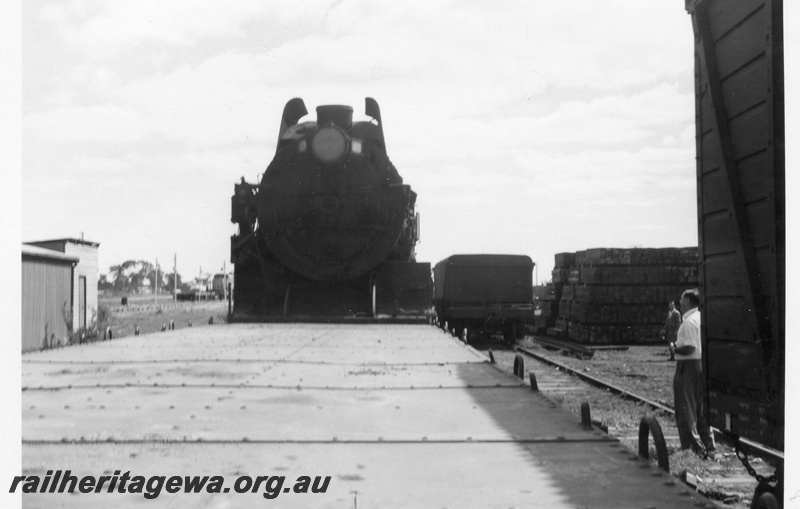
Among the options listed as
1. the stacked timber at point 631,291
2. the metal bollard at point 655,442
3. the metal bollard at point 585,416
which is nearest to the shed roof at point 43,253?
the metal bollard at point 585,416

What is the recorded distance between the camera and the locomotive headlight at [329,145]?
11383 mm

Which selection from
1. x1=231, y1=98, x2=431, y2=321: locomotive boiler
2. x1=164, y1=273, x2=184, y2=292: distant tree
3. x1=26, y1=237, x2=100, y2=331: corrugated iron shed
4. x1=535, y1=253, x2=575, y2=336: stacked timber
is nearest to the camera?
x1=231, y1=98, x2=431, y2=321: locomotive boiler

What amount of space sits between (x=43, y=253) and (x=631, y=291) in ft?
41.1

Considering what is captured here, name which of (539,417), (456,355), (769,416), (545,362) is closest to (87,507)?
(539,417)

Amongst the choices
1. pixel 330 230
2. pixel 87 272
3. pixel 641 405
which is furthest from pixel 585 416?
pixel 87 272

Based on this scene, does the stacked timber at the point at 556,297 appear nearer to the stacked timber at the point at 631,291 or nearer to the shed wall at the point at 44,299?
the stacked timber at the point at 631,291

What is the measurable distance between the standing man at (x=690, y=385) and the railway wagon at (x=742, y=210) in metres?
2.32

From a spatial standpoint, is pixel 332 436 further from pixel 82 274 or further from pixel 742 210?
pixel 82 274

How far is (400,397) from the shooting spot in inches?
202

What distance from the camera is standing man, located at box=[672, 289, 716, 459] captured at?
6.16m

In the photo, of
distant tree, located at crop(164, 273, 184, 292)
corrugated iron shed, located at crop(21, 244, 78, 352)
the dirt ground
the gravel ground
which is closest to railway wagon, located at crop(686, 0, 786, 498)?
the gravel ground

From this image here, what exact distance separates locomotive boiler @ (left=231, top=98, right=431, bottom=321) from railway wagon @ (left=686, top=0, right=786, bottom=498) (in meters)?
7.91

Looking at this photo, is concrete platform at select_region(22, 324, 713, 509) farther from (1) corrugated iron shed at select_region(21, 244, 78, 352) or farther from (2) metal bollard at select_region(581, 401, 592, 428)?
(1) corrugated iron shed at select_region(21, 244, 78, 352)

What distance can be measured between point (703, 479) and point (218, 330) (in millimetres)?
7304
